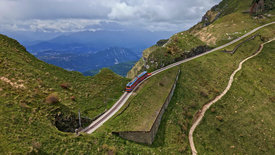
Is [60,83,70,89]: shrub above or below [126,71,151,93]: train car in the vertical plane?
above

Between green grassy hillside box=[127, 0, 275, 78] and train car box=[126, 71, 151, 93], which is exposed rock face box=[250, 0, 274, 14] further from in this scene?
train car box=[126, 71, 151, 93]

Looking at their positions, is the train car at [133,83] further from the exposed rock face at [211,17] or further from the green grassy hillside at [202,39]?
the exposed rock face at [211,17]

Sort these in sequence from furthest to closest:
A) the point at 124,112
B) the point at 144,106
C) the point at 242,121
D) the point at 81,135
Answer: the point at 242,121
the point at 144,106
the point at 124,112
the point at 81,135

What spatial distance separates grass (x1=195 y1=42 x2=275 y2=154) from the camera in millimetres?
40250

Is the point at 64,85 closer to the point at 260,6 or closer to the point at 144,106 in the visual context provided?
the point at 144,106

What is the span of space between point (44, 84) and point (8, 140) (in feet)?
64.2

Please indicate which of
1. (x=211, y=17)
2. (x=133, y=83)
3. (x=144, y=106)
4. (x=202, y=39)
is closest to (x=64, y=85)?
(x=133, y=83)

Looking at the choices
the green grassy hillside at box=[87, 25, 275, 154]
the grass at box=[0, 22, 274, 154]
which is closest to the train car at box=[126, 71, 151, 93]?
the green grassy hillside at box=[87, 25, 275, 154]

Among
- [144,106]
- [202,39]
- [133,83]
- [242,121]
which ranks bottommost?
[242,121]

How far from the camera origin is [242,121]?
46.0m

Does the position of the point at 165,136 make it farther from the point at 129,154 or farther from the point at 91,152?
the point at 91,152

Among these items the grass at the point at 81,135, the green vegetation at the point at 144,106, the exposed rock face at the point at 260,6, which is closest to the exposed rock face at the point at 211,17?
the exposed rock face at the point at 260,6

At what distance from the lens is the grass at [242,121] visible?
132ft

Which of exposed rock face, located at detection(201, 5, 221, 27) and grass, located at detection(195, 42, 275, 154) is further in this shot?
exposed rock face, located at detection(201, 5, 221, 27)
